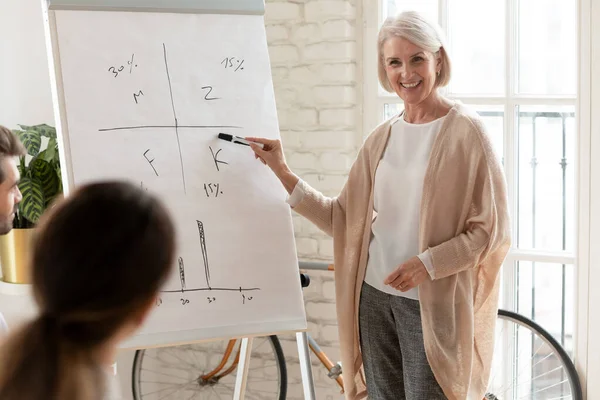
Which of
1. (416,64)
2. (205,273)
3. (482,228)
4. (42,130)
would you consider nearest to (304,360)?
(205,273)

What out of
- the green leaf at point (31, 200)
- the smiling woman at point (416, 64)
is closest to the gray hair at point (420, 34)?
the smiling woman at point (416, 64)

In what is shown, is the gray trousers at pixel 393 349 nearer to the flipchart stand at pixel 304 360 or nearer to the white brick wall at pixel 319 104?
the flipchart stand at pixel 304 360

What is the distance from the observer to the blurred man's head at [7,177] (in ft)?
6.36

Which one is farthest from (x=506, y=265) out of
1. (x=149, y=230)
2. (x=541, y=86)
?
(x=149, y=230)

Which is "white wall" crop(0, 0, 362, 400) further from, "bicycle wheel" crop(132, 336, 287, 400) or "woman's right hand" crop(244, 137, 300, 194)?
"woman's right hand" crop(244, 137, 300, 194)

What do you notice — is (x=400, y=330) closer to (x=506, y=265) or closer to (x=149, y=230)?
(x=506, y=265)

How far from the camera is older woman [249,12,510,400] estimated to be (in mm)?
2059

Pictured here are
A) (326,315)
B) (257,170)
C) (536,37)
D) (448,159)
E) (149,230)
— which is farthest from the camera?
(326,315)

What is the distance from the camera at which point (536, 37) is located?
104 inches

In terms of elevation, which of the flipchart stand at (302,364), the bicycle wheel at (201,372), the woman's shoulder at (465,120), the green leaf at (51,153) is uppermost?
the woman's shoulder at (465,120)

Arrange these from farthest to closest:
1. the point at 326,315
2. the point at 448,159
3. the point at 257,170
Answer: the point at 326,315
the point at 257,170
the point at 448,159

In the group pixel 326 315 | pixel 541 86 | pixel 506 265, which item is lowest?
pixel 326 315

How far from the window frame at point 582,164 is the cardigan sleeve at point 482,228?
1.88 feet

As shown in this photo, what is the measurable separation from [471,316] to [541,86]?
3.01 ft
